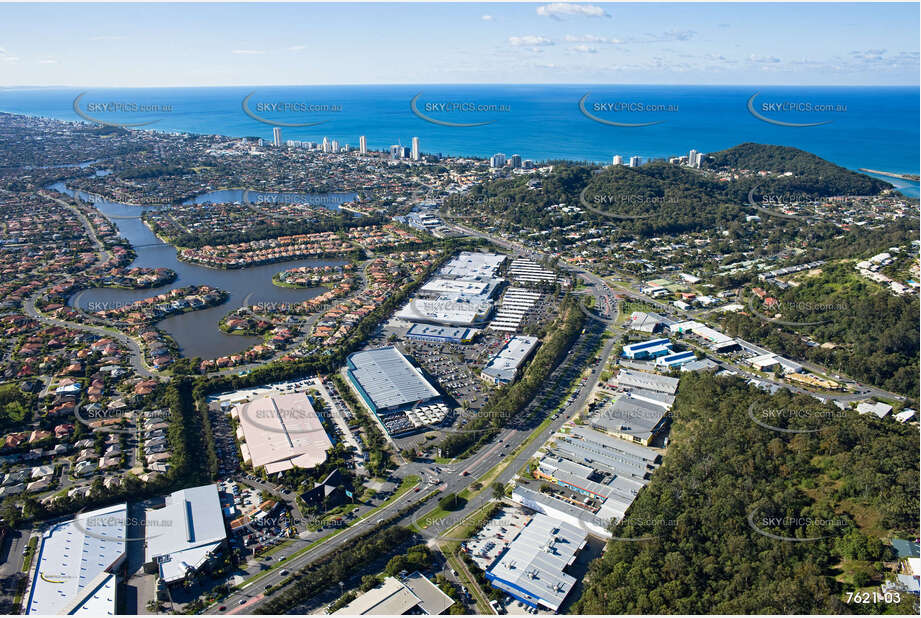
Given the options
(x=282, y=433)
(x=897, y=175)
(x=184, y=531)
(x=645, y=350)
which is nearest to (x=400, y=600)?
(x=184, y=531)

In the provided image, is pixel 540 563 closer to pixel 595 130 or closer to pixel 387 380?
pixel 387 380

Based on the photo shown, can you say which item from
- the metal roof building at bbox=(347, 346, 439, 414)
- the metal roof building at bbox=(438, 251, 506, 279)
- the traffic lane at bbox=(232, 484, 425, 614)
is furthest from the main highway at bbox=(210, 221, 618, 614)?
the metal roof building at bbox=(438, 251, 506, 279)

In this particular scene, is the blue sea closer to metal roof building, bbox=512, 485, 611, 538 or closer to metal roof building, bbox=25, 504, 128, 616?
metal roof building, bbox=25, 504, 128, 616

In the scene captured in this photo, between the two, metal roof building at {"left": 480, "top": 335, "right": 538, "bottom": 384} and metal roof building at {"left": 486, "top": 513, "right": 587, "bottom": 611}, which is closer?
metal roof building at {"left": 486, "top": 513, "right": 587, "bottom": 611}

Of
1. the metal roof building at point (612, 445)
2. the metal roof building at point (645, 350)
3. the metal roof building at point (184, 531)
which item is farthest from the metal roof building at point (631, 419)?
the metal roof building at point (184, 531)

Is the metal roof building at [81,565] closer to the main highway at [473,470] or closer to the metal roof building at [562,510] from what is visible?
the main highway at [473,470]
